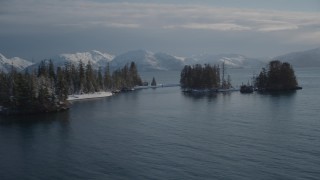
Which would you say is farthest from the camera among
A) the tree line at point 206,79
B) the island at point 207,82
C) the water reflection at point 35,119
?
the tree line at point 206,79

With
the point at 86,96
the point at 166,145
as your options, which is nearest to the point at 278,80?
the point at 86,96

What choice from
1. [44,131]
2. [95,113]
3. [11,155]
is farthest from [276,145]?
[95,113]

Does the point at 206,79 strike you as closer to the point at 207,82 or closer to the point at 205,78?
the point at 205,78

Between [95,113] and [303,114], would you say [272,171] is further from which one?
[95,113]

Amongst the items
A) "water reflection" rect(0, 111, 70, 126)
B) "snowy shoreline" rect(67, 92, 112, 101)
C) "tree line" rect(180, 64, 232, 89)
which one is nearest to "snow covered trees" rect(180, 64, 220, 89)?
"tree line" rect(180, 64, 232, 89)

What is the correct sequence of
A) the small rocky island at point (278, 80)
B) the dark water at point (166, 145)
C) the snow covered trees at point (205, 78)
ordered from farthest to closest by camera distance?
the snow covered trees at point (205, 78) → the small rocky island at point (278, 80) → the dark water at point (166, 145)

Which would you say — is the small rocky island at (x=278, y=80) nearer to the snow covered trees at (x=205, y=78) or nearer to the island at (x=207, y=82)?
the island at (x=207, y=82)

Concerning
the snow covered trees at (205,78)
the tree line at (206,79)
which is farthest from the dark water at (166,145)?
the snow covered trees at (205,78)

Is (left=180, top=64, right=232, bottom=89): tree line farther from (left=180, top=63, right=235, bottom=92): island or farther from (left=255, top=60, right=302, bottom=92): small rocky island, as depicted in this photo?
(left=255, top=60, right=302, bottom=92): small rocky island

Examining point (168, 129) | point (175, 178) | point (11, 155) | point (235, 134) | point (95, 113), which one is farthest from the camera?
point (95, 113)
